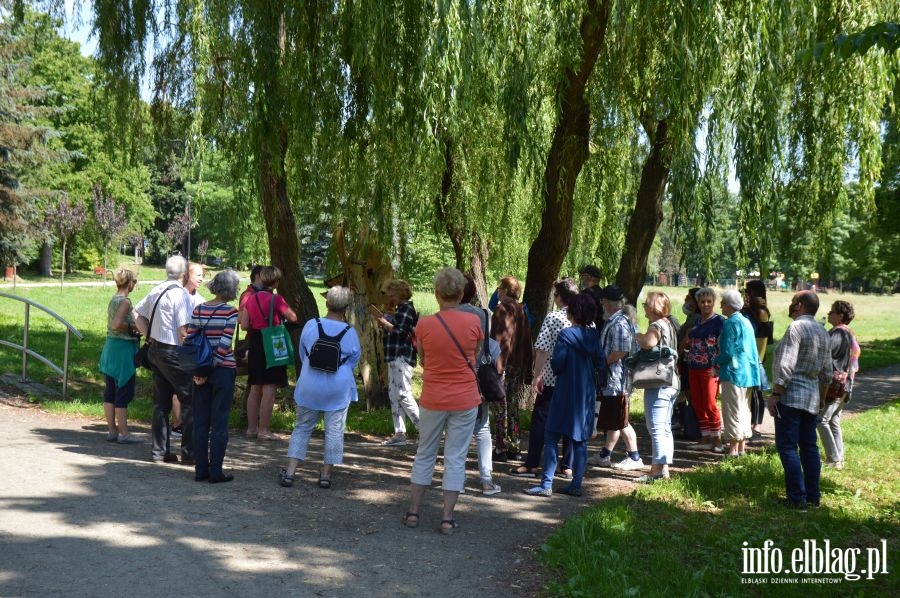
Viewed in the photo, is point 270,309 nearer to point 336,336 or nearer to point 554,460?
point 336,336

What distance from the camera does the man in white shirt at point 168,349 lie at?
761cm

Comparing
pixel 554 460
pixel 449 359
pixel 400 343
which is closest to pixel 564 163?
pixel 400 343

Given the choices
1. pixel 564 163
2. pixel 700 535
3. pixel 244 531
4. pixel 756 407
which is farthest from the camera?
pixel 756 407

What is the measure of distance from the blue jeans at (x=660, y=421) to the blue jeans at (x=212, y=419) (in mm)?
3677

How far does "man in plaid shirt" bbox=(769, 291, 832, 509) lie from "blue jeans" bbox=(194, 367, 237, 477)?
4.42m

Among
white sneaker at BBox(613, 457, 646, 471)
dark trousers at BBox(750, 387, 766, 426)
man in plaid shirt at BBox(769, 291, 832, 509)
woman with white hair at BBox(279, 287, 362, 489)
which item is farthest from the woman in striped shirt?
dark trousers at BBox(750, 387, 766, 426)

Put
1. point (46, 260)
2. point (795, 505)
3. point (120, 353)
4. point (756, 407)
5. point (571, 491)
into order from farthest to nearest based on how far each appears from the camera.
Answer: point (46, 260), point (756, 407), point (120, 353), point (571, 491), point (795, 505)

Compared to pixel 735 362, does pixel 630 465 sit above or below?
below

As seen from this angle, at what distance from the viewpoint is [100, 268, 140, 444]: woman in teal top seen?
8.41 metres

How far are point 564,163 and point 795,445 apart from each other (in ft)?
15.3

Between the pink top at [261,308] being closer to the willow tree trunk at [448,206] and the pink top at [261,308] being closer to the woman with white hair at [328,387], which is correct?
the woman with white hair at [328,387]

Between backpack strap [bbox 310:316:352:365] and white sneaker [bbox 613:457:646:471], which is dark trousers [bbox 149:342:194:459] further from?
white sneaker [bbox 613:457:646:471]

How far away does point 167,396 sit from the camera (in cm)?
789

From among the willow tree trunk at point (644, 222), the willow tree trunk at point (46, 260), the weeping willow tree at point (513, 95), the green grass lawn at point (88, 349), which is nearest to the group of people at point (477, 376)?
the weeping willow tree at point (513, 95)
